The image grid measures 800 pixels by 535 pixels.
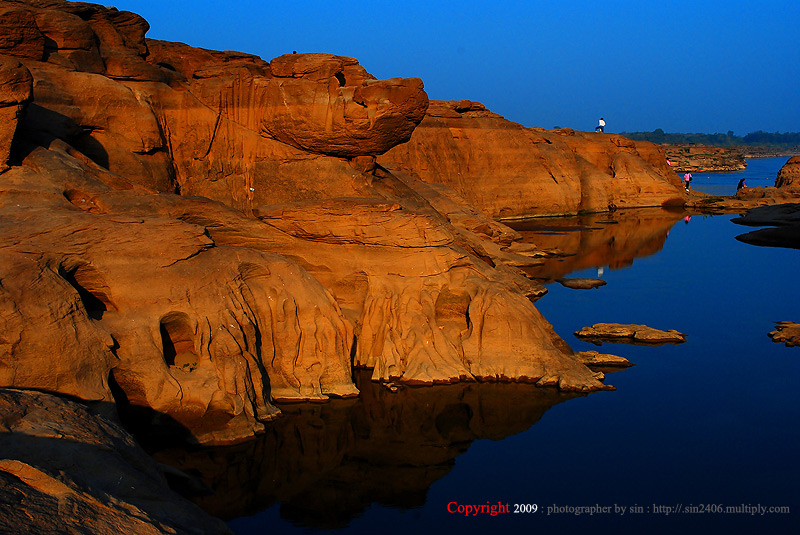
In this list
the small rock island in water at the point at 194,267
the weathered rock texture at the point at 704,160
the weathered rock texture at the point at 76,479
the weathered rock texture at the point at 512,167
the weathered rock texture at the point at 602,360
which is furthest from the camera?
the weathered rock texture at the point at 704,160

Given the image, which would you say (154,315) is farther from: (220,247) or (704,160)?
(704,160)

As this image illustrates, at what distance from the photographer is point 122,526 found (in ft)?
21.9

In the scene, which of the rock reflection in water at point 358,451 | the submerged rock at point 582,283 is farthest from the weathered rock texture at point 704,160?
the rock reflection in water at point 358,451

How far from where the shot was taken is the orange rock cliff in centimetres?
1225

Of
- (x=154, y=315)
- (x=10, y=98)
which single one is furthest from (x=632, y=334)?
(x=10, y=98)

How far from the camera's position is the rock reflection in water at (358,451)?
1126 centimetres

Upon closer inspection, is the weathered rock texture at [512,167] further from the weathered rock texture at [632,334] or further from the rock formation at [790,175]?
the weathered rock texture at [632,334]

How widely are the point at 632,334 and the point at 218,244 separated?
34.7 ft

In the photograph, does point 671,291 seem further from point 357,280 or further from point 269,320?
point 269,320

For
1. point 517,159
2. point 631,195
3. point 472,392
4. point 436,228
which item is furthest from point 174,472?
point 631,195

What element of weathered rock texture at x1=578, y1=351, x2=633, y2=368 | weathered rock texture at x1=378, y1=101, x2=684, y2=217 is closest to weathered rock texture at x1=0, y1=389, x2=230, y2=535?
weathered rock texture at x1=578, y1=351, x2=633, y2=368

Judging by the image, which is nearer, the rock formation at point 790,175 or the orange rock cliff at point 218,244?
the orange rock cliff at point 218,244

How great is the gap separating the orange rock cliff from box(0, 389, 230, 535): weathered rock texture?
2.55 m

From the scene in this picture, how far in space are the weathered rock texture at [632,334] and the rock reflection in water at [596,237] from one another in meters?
8.47
